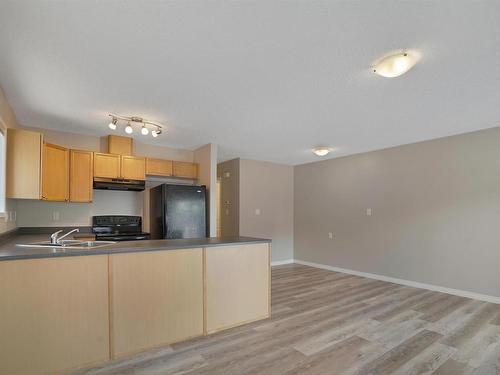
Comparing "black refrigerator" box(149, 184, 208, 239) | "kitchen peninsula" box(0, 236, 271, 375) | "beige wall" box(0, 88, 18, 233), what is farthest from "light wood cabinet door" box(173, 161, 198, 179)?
"kitchen peninsula" box(0, 236, 271, 375)

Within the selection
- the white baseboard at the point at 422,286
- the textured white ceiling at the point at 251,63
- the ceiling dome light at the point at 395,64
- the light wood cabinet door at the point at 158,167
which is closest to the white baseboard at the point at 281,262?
the white baseboard at the point at 422,286

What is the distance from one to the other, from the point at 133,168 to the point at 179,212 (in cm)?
103

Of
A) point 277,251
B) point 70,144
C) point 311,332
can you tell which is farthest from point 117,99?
point 277,251

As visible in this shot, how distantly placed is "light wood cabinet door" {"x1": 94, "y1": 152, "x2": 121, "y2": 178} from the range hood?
61 millimetres

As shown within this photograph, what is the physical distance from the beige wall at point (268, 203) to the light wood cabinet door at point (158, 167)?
165 centimetres

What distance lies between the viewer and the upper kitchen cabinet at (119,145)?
13.0 feet

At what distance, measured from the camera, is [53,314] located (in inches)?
73.6

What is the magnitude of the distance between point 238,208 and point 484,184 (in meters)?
4.05

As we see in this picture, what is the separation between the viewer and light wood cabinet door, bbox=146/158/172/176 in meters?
4.27

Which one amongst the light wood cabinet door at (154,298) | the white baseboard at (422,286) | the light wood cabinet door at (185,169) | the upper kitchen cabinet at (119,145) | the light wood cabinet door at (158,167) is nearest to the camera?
the light wood cabinet door at (154,298)

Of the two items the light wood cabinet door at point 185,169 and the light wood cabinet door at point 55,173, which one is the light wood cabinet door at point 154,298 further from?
the light wood cabinet door at point 185,169

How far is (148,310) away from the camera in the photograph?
220 cm

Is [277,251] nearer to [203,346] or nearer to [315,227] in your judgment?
[315,227]

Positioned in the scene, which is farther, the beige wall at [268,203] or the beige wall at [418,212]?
the beige wall at [268,203]
